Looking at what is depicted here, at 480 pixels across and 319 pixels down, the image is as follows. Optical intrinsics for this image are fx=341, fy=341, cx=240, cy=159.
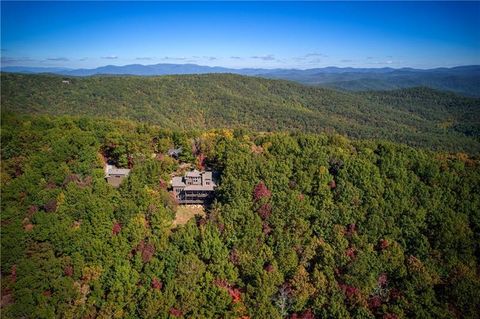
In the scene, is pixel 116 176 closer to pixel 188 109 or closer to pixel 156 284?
pixel 156 284

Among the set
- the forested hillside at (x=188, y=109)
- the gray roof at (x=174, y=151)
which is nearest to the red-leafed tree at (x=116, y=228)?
the gray roof at (x=174, y=151)

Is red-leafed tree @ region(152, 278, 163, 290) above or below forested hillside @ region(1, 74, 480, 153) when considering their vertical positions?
below

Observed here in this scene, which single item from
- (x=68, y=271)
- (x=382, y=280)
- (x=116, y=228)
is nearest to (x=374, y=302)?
(x=382, y=280)

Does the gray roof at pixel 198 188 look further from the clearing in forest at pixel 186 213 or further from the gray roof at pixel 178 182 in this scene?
the clearing in forest at pixel 186 213

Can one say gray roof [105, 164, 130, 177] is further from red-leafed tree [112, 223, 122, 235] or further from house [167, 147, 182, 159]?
red-leafed tree [112, 223, 122, 235]

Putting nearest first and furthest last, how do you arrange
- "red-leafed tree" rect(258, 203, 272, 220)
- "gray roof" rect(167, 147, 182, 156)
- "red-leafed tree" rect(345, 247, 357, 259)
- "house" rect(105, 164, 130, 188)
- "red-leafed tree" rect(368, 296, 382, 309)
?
"red-leafed tree" rect(368, 296, 382, 309) < "red-leafed tree" rect(345, 247, 357, 259) < "red-leafed tree" rect(258, 203, 272, 220) < "house" rect(105, 164, 130, 188) < "gray roof" rect(167, 147, 182, 156)

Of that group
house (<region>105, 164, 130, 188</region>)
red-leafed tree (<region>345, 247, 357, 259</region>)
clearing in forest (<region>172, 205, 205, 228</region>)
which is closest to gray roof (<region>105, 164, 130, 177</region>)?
house (<region>105, 164, 130, 188</region>)
